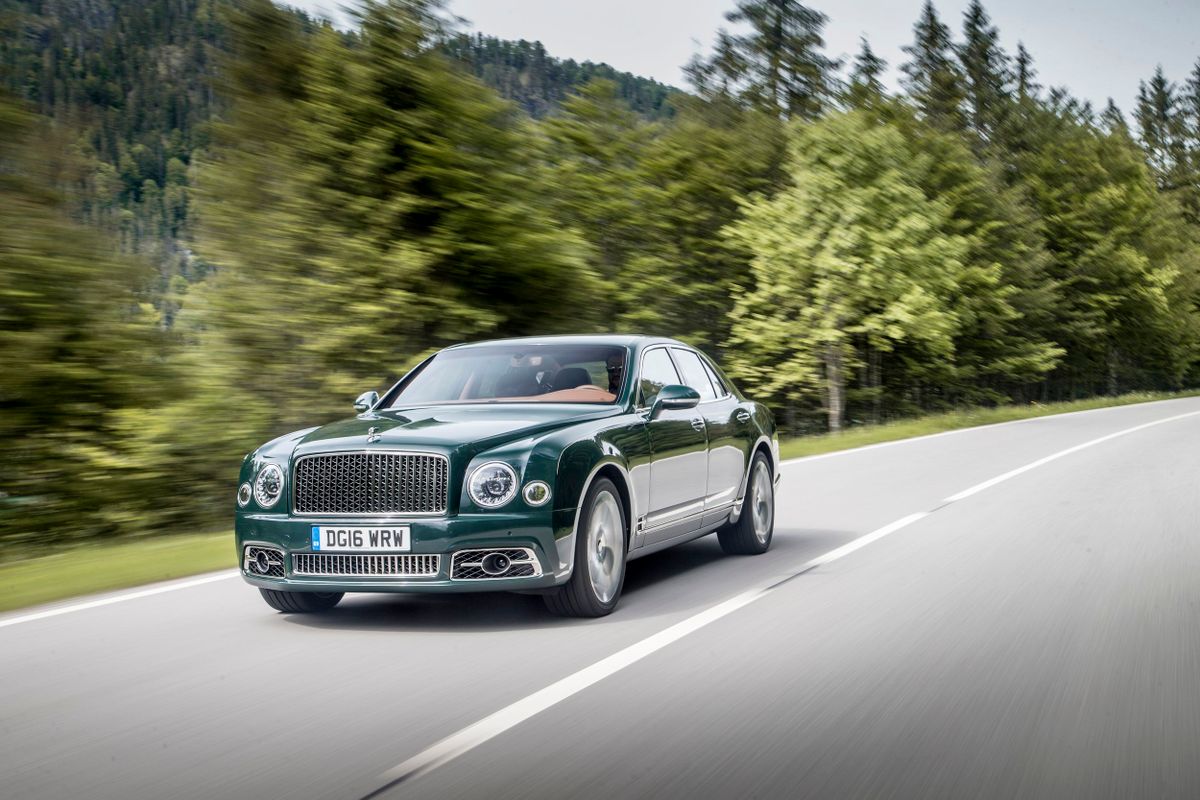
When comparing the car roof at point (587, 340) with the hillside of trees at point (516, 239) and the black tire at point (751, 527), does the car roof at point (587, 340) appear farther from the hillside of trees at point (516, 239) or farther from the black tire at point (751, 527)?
the hillside of trees at point (516, 239)

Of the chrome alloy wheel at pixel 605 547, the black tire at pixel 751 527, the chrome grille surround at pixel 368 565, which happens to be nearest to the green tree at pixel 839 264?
the black tire at pixel 751 527

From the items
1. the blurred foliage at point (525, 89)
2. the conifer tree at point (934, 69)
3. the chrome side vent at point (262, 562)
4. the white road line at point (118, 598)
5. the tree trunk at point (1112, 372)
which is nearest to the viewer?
the chrome side vent at point (262, 562)

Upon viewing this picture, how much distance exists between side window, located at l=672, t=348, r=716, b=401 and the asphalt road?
1.24 meters

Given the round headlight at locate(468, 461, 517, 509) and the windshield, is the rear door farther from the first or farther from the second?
the round headlight at locate(468, 461, 517, 509)

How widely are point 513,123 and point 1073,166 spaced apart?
165ft

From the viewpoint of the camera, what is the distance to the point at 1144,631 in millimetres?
6754

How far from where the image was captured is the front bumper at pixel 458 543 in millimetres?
6613

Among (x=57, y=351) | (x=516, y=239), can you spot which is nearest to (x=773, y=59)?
(x=516, y=239)

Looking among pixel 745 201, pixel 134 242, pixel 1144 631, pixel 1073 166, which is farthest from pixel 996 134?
pixel 1144 631

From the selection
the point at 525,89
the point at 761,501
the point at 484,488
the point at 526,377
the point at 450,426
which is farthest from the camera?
the point at 525,89

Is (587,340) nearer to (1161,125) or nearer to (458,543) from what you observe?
(458,543)

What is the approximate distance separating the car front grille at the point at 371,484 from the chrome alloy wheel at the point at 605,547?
90 centimetres

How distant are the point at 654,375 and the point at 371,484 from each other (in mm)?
2574

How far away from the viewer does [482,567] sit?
6.67m
